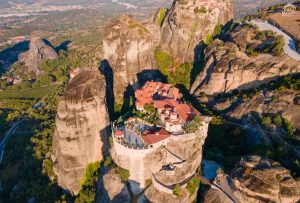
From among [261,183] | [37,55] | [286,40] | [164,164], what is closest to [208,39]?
[286,40]

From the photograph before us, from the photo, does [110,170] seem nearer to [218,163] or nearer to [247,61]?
[218,163]

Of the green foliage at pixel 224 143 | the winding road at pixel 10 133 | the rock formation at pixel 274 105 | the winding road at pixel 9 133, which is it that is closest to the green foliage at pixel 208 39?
the rock formation at pixel 274 105

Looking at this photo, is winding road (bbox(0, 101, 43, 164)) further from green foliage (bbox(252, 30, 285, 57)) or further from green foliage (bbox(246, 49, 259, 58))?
green foliage (bbox(252, 30, 285, 57))

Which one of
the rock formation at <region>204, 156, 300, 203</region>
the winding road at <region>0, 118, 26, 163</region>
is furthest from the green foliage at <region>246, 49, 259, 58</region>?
the winding road at <region>0, 118, 26, 163</region>

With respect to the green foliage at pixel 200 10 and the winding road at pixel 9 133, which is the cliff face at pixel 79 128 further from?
the winding road at pixel 9 133

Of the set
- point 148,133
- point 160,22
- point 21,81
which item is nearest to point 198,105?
point 148,133

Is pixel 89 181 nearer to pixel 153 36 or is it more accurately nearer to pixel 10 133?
pixel 153 36

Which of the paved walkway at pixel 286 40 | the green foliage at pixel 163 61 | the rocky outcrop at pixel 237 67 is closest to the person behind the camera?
the rocky outcrop at pixel 237 67
